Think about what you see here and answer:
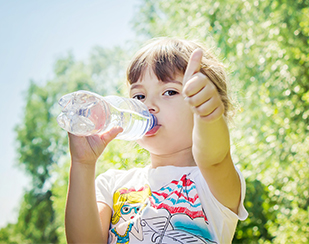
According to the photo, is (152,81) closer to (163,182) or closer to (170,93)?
(170,93)

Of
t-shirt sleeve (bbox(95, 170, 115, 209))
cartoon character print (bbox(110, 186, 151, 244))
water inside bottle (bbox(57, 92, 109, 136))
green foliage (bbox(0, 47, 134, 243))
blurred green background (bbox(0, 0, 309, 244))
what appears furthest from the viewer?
green foliage (bbox(0, 47, 134, 243))

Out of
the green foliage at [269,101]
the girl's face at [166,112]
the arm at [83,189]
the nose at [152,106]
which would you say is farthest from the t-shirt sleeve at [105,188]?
the green foliage at [269,101]

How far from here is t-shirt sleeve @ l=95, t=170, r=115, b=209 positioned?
141cm

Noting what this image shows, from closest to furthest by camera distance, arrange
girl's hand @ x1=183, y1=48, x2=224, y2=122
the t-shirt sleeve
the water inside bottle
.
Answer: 1. girl's hand @ x1=183, y1=48, x2=224, y2=122
2. the water inside bottle
3. the t-shirt sleeve

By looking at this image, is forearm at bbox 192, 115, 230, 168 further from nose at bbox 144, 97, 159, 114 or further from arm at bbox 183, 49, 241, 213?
nose at bbox 144, 97, 159, 114

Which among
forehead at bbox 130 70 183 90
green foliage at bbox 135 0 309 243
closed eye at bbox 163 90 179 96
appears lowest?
green foliage at bbox 135 0 309 243

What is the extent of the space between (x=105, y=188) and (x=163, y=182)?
0.28 m

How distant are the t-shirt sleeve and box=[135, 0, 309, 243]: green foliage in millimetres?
1450

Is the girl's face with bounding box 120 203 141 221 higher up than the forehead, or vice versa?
the forehead

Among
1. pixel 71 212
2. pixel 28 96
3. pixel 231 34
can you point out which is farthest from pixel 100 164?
pixel 28 96

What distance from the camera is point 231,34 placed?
357 centimetres

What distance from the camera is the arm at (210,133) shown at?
32.4 inches

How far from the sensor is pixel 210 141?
91cm

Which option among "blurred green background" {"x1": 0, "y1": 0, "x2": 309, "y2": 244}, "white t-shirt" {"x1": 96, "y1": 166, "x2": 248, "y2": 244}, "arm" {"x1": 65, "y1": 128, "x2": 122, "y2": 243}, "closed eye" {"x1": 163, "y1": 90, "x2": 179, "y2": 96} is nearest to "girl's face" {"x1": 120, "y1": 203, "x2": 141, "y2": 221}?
"white t-shirt" {"x1": 96, "y1": 166, "x2": 248, "y2": 244}
